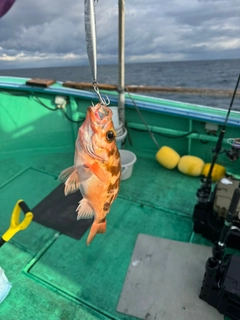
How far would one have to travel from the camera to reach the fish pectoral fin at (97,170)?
133cm

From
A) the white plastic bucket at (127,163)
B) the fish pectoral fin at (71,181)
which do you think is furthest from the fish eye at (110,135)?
the white plastic bucket at (127,163)

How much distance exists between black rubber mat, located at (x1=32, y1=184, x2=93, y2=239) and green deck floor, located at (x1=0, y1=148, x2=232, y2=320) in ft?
0.35

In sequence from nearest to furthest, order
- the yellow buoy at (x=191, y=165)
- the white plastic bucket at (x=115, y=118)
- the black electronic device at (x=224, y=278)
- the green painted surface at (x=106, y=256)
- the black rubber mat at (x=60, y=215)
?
1. the black electronic device at (x=224, y=278)
2. the green painted surface at (x=106, y=256)
3. the black rubber mat at (x=60, y=215)
4. the white plastic bucket at (x=115, y=118)
5. the yellow buoy at (x=191, y=165)

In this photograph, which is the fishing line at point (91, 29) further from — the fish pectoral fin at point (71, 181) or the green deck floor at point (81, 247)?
the green deck floor at point (81, 247)

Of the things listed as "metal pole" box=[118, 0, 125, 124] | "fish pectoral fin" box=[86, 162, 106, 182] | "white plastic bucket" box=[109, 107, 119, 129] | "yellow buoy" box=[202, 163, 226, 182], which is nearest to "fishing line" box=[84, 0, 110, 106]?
"fish pectoral fin" box=[86, 162, 106, 182]

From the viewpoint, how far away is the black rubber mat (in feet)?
9.86

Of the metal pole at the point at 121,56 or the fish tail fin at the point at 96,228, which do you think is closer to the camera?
the fish tail fin at the point at 96,228

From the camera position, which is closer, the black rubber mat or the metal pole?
the black rubber mat

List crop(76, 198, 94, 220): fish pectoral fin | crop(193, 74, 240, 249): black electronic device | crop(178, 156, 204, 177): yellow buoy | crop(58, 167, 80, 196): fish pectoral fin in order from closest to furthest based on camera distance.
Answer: crop(58, 167, 80, 196): fish pectoral fin < crop(76, 198, 94, 220): fish pectoral fin < crop(193, 74, 240, 249): black electronic device < crop(178, 156, 204, 177): yellow buoy

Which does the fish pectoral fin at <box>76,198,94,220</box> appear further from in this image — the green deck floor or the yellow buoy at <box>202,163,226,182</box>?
the yellow buoy at <box>202,163,226,182</box>

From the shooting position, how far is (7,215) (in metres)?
3.23

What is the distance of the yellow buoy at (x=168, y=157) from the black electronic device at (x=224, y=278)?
221 cm

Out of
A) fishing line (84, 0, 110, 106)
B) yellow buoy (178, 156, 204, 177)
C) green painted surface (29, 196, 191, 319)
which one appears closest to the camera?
fishing line (84, 0, 110, 106)

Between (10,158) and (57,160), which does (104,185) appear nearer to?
(57,160)
